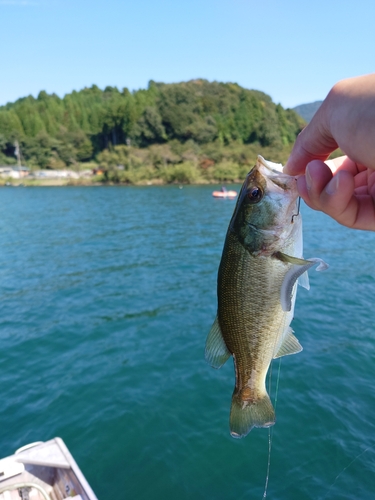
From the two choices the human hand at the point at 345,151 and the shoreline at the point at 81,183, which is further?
the shoreline at the point at 81,183

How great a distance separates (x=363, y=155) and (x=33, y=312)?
12.9 meters

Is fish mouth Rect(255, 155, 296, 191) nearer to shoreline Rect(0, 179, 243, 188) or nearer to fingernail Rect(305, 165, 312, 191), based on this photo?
fingernail Rect(305, 165, 312, 191)

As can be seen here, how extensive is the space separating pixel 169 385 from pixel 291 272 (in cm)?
693

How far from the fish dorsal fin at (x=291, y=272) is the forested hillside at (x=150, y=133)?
297ft

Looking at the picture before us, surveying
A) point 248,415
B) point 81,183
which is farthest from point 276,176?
point 81,183

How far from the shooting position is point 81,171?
10525cm

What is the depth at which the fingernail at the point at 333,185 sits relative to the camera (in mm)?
2121

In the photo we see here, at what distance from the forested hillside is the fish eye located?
296 feet

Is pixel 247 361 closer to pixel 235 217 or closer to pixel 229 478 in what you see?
pixel 235 217

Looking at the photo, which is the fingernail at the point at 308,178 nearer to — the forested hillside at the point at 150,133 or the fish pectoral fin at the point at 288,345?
the fish pectoral fin at the point at 288,345

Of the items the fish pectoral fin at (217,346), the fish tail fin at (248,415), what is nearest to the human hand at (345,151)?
the fish pectoral fin at (217,346)

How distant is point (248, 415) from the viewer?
8.93 feet

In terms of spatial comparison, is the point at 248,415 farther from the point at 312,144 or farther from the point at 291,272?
the point at 312,144

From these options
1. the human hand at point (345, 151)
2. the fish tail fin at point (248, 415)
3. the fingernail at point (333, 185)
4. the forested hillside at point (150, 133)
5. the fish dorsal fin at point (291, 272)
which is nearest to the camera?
the human hand at point (345, 151)
